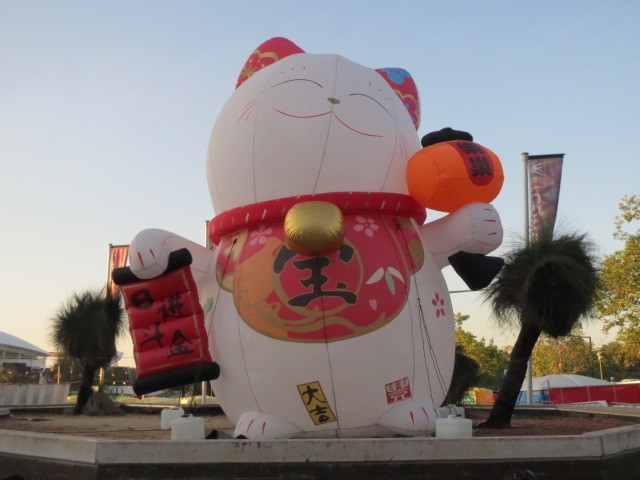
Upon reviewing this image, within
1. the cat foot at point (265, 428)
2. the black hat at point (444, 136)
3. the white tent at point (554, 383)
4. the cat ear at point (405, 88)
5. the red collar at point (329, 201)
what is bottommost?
the cat foot at point (265, 428)

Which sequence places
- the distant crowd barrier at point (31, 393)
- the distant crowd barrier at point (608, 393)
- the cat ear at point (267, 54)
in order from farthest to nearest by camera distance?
the distant crowd barrier at point (608, 393) → the distant crowd barrier at point (31, 393) → the cat ear at point (267, 54)

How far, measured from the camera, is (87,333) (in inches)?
699

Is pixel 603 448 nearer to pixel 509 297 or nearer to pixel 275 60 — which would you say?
pixel 509 297

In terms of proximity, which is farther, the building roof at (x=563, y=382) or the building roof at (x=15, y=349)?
the building roof at (x=15, y=349)

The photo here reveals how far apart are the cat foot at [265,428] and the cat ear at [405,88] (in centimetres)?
525

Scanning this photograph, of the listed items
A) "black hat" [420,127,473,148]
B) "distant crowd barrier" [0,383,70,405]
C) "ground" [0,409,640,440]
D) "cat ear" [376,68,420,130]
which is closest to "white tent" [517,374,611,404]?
"ground" [0,409,640,440]

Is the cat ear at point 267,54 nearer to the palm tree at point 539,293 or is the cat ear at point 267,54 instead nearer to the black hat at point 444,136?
the black hat at point 444,136

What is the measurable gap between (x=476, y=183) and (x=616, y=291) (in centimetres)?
2009

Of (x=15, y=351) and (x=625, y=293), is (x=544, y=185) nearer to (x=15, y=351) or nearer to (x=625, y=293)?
(x=625, y=293)

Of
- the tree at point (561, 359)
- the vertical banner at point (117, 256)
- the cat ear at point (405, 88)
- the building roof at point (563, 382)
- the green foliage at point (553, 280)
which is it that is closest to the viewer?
the green foliage at point (553, 280)

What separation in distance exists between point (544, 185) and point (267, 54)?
10.5 m

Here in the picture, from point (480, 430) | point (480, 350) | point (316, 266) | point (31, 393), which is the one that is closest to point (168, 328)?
point (316, 266)

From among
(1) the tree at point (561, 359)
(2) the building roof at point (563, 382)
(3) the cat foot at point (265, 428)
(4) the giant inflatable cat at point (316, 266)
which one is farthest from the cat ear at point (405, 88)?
(1) the tree at point (561, 359)

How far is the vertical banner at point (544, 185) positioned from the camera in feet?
58.6
